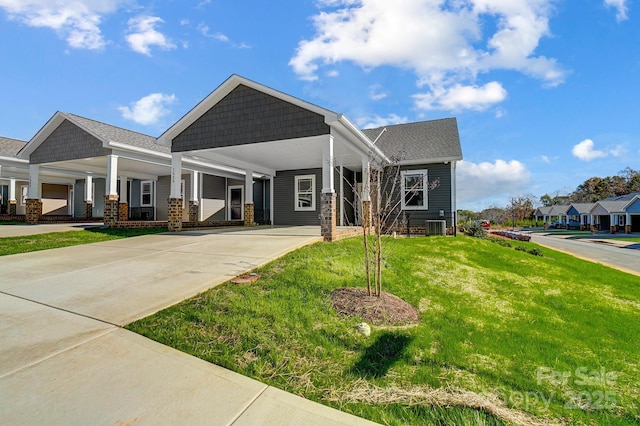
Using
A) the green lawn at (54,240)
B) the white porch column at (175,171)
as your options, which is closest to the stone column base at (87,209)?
the green lawn at (54,240)

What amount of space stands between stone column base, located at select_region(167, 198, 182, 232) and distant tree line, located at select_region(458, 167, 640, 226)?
47655mm

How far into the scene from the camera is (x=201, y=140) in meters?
10.7

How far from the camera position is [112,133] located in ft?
42.5

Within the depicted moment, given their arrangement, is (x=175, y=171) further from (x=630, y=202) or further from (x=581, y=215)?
(x=581, y=215)

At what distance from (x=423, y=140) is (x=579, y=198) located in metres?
63.7

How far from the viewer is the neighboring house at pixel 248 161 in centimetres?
930

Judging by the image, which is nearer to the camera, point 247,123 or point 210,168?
point 247,123

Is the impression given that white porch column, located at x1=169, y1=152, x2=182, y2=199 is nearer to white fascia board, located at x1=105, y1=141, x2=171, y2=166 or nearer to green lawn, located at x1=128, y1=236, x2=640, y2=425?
white fascia board, located at x1=105, y1=141, x2=171, y2=166

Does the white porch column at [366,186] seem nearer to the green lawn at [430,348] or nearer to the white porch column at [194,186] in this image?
the green lawn at [430,348]

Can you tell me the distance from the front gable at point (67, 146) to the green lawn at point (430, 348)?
11.3m

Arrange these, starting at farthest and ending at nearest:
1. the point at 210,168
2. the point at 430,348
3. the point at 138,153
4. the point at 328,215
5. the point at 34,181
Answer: the point at 210,168 → the point at 34,181 → the point at 138,153 → the point at 328,215 → the point at 430,348

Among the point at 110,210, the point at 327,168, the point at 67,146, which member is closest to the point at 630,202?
the point at 327,168

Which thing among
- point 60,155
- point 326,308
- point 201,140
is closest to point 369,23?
point 201,140

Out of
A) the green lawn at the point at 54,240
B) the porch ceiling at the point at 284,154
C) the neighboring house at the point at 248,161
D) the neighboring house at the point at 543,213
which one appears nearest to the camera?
the green lawn at the point at 54,240
